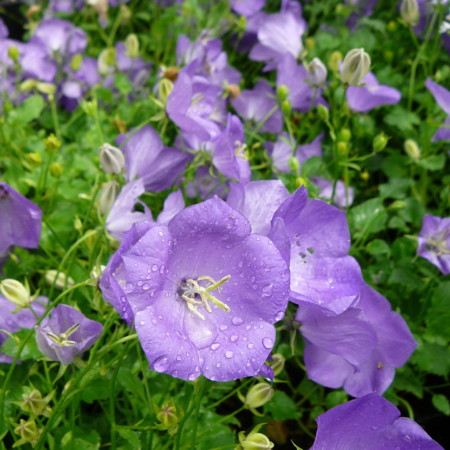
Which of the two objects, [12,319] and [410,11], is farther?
[410,11]

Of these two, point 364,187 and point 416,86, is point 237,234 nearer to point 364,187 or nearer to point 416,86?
point 364,187

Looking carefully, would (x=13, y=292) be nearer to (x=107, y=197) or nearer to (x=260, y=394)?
(x=107, y=197)

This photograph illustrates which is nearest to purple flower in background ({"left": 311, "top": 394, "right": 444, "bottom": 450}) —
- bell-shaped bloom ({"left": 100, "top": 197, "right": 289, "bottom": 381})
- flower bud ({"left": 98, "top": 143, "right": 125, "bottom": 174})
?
bell-shaped bloom ({"left": 100, "top": 197, "right": 289, "bottom": 381})

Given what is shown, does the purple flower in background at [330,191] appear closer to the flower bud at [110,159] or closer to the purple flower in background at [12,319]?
the flower bud at [110,159]

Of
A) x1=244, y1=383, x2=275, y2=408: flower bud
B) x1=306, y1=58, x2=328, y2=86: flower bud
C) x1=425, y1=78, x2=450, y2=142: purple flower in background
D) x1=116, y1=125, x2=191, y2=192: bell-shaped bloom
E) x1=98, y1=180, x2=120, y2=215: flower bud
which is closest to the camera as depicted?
x1=244, y1=383, x2=275, y2=408: flower bud

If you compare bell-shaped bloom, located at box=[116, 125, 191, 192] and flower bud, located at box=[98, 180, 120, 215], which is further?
bell-shaped bloom, located at box=[116, 125, 191, 192]

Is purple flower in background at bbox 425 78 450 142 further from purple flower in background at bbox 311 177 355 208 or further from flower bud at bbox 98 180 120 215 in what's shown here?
flower bud at bbox 98 180 120 215

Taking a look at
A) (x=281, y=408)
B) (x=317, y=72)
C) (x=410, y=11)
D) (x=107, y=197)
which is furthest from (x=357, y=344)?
(x=410, y=11)

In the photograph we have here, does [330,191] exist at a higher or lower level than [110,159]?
lower
